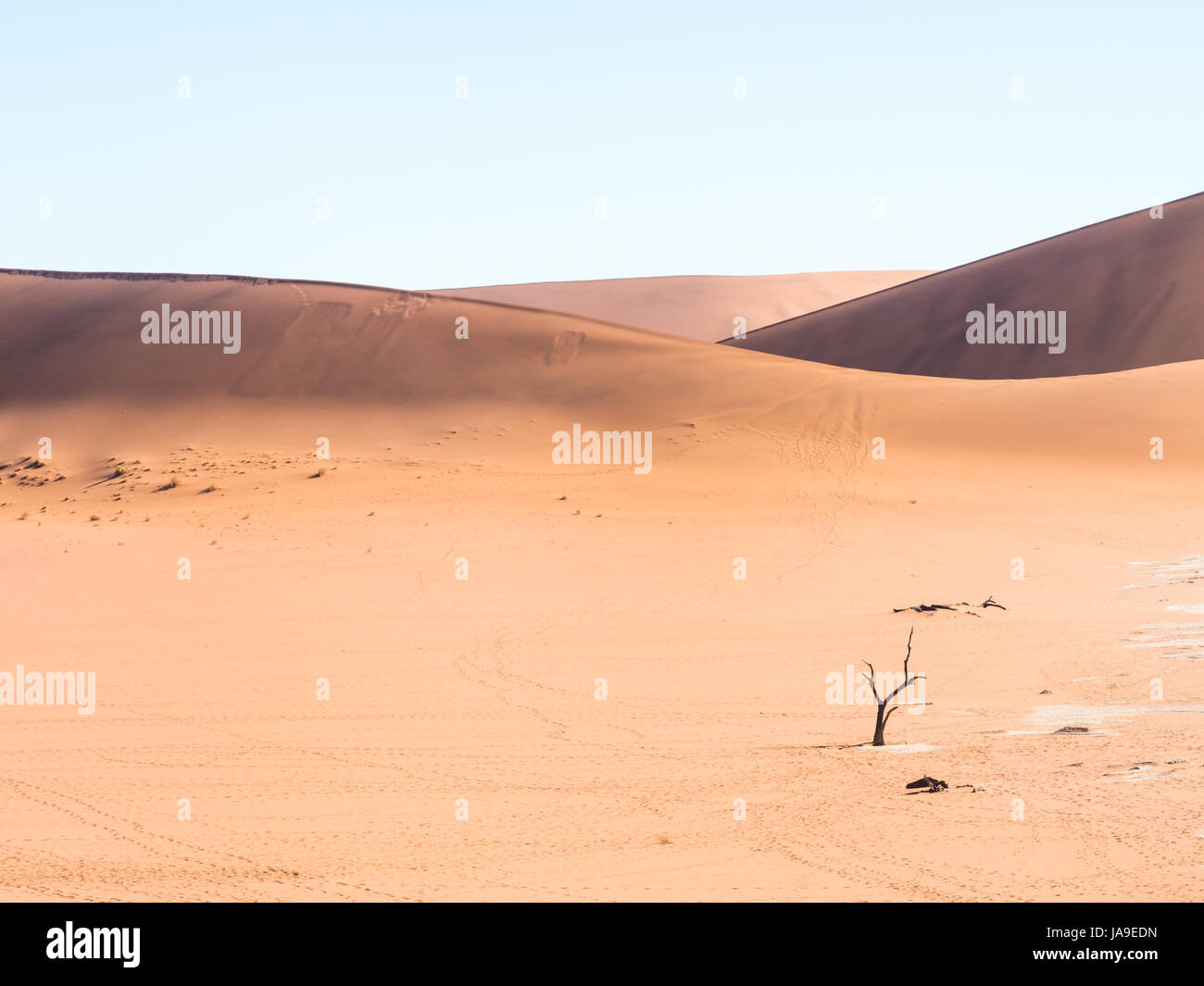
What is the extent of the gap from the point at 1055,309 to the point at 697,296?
7324 cm

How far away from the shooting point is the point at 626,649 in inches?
509

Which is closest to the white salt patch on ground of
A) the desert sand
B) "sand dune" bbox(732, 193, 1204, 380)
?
the desert sand

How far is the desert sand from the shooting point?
6.27 m

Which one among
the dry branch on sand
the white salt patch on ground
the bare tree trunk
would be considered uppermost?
the white salt patch on ground

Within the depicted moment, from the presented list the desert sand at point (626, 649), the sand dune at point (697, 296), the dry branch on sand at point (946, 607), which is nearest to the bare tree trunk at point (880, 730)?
the desert sand at point (626, 649)

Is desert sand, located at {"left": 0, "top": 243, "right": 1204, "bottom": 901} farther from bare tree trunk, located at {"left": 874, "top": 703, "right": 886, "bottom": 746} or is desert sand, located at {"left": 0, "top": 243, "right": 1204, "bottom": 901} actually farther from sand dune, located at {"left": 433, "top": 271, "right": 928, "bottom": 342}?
sand dune, located at {"left": 433, "top": 271, "right": 928, "bottom": 342}

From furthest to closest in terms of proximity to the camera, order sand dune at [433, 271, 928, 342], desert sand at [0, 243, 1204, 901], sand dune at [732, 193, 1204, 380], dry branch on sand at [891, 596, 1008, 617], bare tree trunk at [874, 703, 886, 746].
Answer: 1. sand dune at [433, 271, 928, 342]
2. sand dune at [732, 193, 1204, 380]
3. dry branch on sand at [891, 596, 1008, 617]
4. bare tree trunk at [874, 703, 886, 746]
5. desert sand at [0, 243, 1204, 901]

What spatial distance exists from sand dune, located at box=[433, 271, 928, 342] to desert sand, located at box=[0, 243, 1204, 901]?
287 ft

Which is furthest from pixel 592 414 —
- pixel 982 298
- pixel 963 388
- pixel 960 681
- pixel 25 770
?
pixel 982 298

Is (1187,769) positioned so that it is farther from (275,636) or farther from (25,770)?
(275,636)

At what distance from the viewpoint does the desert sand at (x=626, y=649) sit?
627 cm

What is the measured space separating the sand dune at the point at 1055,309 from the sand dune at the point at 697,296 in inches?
1694

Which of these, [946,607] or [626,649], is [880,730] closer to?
[626,649]
